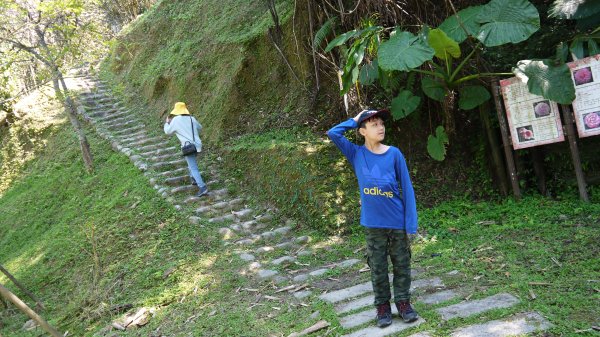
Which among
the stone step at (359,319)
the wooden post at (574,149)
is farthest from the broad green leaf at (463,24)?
the stone step at (359,319)

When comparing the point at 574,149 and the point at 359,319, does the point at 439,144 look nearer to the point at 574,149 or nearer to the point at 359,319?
the point at 574,149

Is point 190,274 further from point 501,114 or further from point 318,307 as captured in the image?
point 501,114

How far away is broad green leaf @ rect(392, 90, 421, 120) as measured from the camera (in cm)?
650

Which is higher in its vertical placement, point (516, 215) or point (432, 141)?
point (432, 141)

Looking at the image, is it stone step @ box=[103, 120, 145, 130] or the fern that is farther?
stone step @ box=[103, 120, 145, 130]

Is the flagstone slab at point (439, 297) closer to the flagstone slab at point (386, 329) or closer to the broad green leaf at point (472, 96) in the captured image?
the flagstone slab at point (386, 329)

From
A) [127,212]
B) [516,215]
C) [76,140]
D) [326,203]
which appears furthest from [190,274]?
[76,140]

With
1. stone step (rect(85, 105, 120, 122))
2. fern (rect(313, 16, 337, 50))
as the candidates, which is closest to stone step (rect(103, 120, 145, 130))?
stone step (rect(85, 105, 120, 122))

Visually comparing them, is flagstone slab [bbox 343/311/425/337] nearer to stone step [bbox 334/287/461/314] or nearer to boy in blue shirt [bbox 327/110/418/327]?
boy in blue shirt [bbox 327/110/418/327]

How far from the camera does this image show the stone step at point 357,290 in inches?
175

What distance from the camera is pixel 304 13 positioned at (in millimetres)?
8734

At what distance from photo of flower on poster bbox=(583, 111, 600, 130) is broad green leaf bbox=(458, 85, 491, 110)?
111 cm

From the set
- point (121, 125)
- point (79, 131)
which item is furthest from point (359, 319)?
point (121, 125)

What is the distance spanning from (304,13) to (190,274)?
16.8 feet
